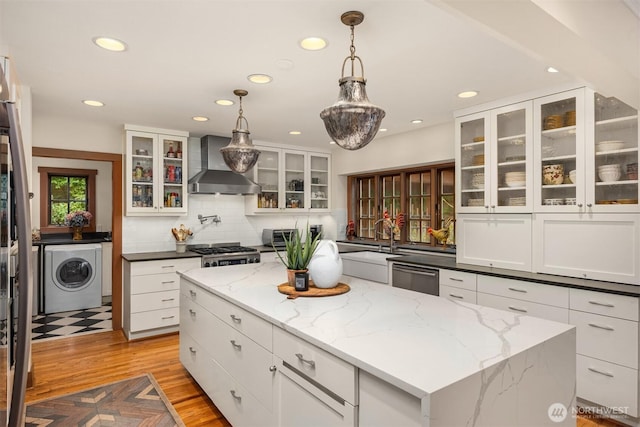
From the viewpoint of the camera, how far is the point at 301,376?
1647 mm

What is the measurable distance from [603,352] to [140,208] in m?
4.37

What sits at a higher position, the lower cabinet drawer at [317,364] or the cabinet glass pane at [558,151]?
the cabinet glass pane at [558,151]

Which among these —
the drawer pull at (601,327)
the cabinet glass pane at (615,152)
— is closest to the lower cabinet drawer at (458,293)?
the drawer pull at (601,327)

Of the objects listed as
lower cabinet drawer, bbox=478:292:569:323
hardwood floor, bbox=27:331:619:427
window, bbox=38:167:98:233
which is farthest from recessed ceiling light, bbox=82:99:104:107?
lower cabinet drawer, bbox=478:292:569:323

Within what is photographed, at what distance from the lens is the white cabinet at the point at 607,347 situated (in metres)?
2.40

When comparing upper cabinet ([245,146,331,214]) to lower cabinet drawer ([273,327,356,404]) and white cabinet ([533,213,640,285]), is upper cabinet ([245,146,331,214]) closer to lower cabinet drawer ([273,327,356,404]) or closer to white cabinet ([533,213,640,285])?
white cabinet ([533,213,640,285])

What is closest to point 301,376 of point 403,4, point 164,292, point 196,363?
point 196,363

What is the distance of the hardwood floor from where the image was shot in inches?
105

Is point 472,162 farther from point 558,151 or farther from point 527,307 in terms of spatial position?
point 527,307

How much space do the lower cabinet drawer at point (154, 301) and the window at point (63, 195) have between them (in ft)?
9.77

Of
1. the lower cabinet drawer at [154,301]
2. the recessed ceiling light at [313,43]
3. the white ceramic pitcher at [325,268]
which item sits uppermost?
the recessed ceiling light at [313,43]

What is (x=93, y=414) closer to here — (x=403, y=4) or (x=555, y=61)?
(x=403, y=4)

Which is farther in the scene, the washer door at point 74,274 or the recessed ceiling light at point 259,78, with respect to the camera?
the washer door at point 74,274

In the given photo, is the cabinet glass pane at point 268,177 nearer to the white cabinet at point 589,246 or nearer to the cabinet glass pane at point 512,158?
the cabinet glass pane at point 512,158
